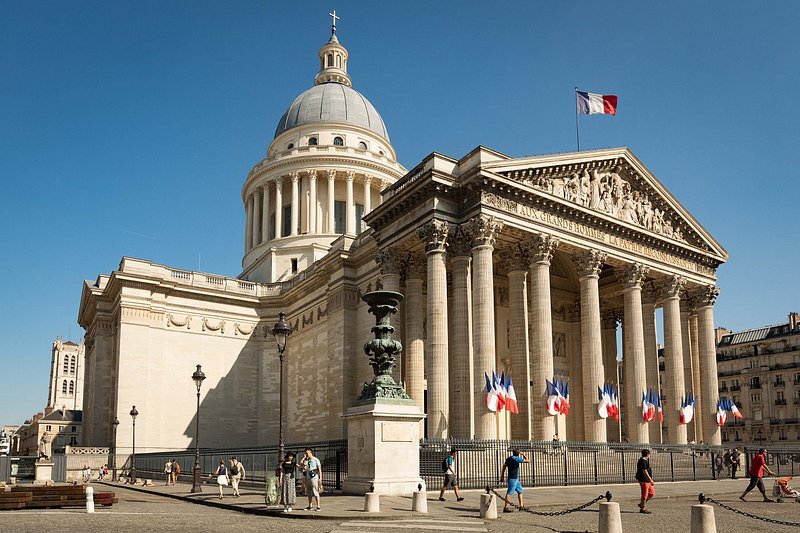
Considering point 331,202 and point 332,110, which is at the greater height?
point 332,110

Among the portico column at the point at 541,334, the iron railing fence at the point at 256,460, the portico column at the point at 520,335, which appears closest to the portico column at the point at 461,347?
the portico column at the point at 520,335

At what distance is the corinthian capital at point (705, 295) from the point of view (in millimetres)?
47125

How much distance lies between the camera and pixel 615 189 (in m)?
42.5

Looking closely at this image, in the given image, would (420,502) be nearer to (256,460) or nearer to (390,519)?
(390,519)

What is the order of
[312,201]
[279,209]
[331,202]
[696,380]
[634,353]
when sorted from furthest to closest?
[279,209], [312,201], [331,202], [696,380], [634,353]

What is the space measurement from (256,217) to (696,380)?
41.4 m

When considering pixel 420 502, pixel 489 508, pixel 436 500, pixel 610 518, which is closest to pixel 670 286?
pixel 436 500

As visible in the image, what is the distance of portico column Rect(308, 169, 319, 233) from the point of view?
2564 inches

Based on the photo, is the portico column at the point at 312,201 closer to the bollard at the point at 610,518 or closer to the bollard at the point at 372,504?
the bollard at the point at 372,504

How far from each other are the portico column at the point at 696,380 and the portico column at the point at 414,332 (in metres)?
18.7

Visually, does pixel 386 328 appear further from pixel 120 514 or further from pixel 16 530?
pixel 16 530

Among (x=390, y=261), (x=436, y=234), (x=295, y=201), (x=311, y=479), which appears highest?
(x=295, y=201)

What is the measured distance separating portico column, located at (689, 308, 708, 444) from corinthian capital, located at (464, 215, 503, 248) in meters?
19.3

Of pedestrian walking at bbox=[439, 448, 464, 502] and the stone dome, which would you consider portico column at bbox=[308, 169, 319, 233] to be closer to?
the stone dome
